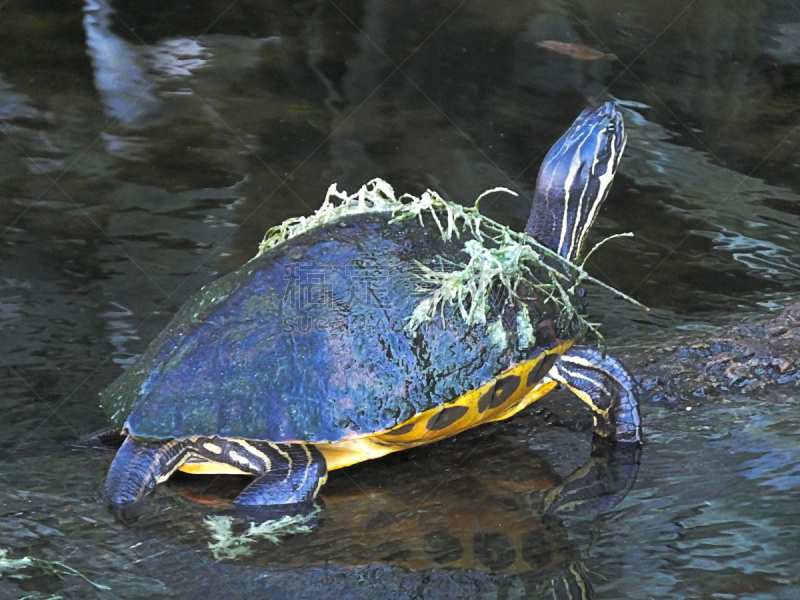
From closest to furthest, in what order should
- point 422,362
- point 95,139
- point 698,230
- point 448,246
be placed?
1. point 422,362
2. point 448,246
3. point 698,230
4. point 95,139

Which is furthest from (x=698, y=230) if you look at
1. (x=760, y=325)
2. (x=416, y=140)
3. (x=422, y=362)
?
(x=422, y=362)

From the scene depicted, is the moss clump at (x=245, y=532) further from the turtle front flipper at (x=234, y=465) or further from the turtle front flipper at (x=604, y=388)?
the turtle front flipper at (x=604, y=388)

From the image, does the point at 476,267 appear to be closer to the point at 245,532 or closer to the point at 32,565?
the point at 245,532

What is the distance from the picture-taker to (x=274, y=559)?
322 centimetres

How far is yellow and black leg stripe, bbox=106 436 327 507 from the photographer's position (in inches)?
140

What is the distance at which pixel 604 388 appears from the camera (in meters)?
4.16

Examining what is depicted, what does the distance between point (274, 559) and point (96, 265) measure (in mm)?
3080

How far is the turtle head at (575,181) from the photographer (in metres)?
4.55

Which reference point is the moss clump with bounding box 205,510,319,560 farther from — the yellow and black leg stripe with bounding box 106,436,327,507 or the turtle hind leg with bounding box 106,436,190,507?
the turtle hind leg with bounding box 106,436,190,507

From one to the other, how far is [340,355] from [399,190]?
332 cm

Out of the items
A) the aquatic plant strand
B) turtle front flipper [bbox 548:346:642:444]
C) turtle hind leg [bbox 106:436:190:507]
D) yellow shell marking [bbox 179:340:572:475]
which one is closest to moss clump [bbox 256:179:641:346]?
yellow shell marking [bbox 179:340:572:475]

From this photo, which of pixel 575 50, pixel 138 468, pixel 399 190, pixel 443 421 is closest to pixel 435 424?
pixel 443 421

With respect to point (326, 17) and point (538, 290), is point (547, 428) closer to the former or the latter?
point (538, 290)

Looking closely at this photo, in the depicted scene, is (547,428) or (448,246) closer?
(448,246)
